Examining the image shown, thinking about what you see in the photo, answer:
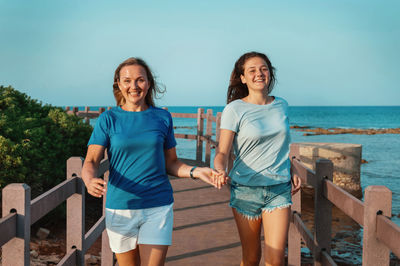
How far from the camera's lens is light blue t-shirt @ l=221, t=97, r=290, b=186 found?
2.99 metres

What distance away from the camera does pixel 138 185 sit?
8.60 ft

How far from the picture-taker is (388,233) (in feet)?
7.25

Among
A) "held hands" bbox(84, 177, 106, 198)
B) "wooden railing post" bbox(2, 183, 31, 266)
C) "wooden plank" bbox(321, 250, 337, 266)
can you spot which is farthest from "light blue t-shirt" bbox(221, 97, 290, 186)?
"wooden railing post" bbox(2, 183, 31, 266)

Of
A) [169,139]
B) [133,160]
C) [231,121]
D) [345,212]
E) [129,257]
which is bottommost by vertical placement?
[129,257]

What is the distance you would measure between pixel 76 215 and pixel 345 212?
1.92m

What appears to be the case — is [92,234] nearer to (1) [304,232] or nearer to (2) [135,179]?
(2) [135,179]

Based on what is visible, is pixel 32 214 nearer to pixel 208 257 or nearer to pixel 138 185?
pixel 138 185

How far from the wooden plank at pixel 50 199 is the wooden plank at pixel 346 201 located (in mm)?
1813

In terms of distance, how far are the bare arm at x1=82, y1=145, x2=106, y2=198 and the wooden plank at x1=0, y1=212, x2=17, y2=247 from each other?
39cm

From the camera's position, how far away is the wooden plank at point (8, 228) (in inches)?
79.5

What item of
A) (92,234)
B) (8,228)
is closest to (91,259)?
(92,234)

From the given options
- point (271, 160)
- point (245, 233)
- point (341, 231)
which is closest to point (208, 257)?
point (245, 233)

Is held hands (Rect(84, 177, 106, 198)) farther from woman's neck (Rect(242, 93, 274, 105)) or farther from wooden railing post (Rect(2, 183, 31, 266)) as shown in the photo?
woman's neck (Rect(242, 93, 274, 105))

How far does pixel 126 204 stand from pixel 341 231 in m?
7.82
